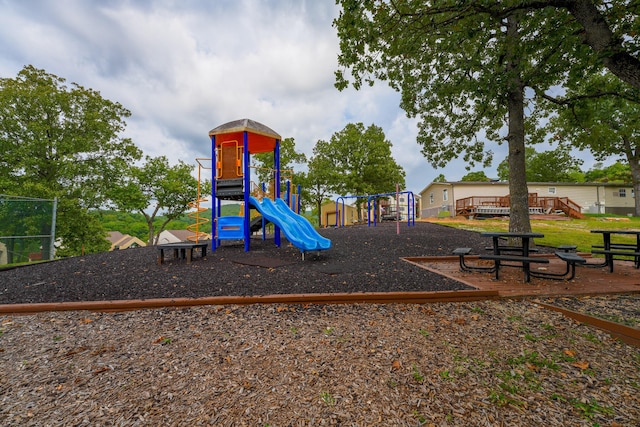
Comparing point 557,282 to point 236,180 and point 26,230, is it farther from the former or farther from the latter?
point 26,230

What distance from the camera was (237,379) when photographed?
2.15 m

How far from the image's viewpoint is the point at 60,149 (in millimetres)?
16609

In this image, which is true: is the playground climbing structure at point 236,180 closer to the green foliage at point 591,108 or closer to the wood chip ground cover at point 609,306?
the wood chip ground cover at point 609,306

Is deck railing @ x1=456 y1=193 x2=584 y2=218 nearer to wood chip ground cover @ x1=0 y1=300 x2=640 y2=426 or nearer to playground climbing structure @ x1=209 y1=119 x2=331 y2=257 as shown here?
playground climbing structure @ x1=209 y1=119 x2=331 y2=257

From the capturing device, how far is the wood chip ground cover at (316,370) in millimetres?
1809

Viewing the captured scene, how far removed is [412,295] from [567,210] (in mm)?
27500

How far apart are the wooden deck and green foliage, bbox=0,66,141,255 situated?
2118 centimetres

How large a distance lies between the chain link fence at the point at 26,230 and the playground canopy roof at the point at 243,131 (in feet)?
19.7

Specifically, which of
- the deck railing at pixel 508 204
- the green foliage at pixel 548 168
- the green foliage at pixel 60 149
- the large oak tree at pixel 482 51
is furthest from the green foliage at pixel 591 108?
the green foliage at pixel 548 168

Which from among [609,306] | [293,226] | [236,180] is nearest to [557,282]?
[609,306]

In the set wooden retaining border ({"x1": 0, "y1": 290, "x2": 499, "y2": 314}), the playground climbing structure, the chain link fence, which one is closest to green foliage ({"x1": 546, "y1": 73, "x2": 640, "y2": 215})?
wooden retaining border ({"x1": 0, "y1": 290, "x2": 499, "y2": 314})

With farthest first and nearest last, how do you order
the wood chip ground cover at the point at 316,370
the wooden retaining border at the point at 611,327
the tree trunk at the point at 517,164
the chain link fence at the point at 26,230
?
1. the chain link fence at the point at 26,230
2. the tree trunk at the point at 517,164
3. the wooden retaining border at the point at 611,327
4. the wood chip ground cover at the point at 316,370

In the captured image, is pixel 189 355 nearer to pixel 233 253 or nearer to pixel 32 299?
pixel 32 299

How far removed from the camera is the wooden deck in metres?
3.94
